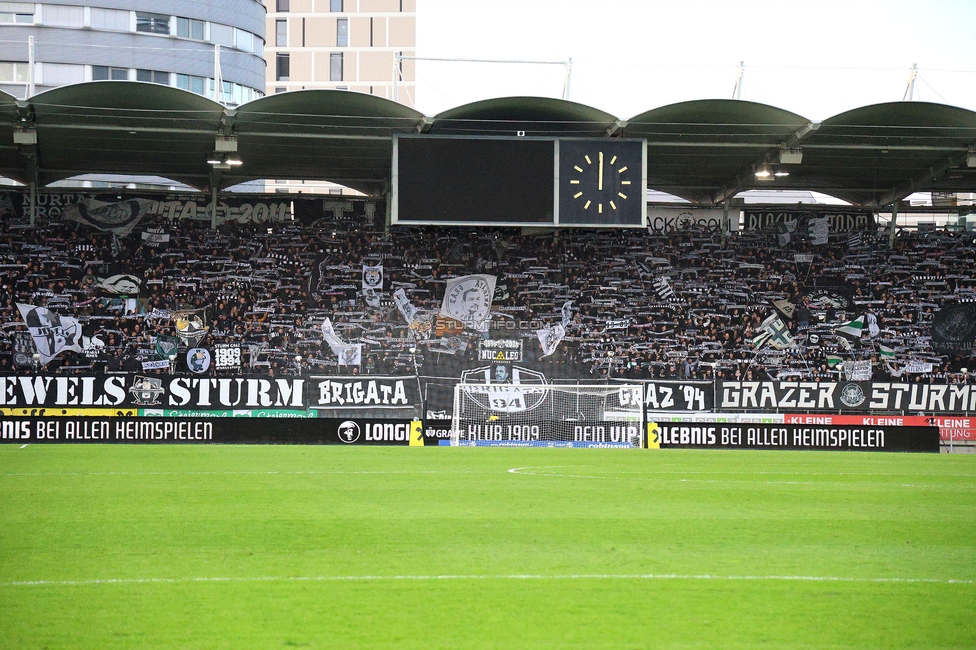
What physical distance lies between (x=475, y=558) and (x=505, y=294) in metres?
21.7

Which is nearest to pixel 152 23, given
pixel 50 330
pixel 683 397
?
pixel 50 330

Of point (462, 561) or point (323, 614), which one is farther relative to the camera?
point (462, 561)

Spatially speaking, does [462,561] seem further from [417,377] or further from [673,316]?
Answer: [673,316]

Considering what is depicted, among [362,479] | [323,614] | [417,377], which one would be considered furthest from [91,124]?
[323,614]

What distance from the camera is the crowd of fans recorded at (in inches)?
1162

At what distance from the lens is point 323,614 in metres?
7.69

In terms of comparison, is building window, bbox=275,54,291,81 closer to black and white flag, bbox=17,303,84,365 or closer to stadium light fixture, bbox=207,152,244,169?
stadium light fixture, bbox=207,152,244,169

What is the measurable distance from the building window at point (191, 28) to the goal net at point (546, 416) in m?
43.3

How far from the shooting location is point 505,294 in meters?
31.2

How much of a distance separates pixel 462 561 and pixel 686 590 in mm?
2173

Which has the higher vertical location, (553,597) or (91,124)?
(91,124)

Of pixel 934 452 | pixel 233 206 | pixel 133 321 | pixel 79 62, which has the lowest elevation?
pixel 934 452

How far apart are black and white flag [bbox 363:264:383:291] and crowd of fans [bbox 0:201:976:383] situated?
0.78ft

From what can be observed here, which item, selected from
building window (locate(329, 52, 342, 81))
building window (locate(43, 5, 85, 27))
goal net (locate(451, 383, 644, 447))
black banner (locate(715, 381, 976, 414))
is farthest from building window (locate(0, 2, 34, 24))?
black banner (locate(715, 381, 976, 414))
